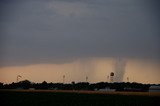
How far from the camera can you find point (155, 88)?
626ft

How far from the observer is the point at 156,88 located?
190 m

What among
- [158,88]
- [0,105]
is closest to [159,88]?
[158,88]

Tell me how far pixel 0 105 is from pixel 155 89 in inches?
5817

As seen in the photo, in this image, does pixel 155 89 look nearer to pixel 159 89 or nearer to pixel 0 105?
pixel 159 89

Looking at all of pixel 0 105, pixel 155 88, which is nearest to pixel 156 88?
pixel 155 88

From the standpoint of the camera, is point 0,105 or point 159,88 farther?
point 159,88

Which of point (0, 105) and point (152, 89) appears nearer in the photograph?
point (0, 105)

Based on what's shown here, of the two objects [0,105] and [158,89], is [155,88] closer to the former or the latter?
[158,89]

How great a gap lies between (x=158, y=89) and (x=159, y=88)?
2111mm

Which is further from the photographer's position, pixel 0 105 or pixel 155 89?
pixel 155 89

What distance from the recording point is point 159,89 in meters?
186

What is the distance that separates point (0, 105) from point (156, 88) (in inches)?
5903

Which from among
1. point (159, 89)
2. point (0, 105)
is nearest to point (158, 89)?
point (159, 89)

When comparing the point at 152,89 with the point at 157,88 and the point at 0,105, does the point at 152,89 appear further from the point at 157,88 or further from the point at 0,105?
the point at 0,105
